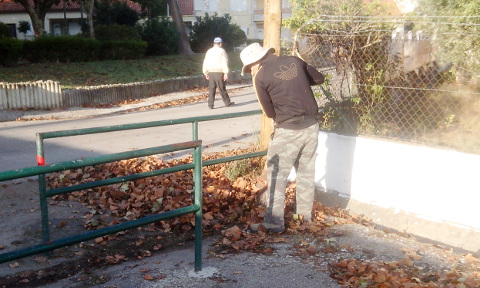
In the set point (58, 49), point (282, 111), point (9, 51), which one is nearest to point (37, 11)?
point (58, 49)

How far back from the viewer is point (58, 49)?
23.8m

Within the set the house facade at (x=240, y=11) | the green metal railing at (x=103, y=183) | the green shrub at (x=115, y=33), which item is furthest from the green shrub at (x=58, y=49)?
the house facade at (x=240, y=11)

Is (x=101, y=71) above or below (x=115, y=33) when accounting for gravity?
below

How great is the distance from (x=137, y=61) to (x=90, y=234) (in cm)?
2337

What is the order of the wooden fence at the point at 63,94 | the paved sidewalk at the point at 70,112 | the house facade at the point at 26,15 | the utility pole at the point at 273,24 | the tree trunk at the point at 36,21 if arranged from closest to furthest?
the utility pole at the point at 273,24 → the paved sidewalk at the point at 70,112 → the wooden fence at the point at 63,94 → the tree trunk at the point at 36,21 → the house facade at the point at 26,15

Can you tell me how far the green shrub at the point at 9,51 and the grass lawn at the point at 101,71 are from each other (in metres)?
0.37

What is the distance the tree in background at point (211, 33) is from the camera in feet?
115

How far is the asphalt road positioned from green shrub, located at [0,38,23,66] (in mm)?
6827

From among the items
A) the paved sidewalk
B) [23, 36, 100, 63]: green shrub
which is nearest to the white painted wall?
the paved sidewalk

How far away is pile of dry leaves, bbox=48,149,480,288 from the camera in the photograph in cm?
484

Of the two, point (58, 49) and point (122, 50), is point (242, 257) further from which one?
point (122, 50)

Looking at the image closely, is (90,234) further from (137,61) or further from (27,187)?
(137,61)

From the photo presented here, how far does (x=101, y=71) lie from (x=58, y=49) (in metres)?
2.52

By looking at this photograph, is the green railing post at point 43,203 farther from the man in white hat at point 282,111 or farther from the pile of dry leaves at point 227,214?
the man in white hat at point 282,111
